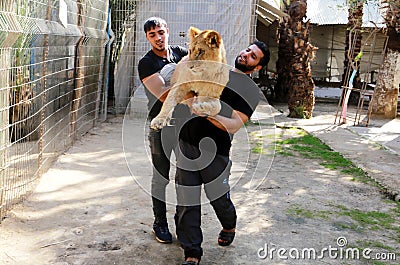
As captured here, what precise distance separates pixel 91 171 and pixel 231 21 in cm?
515

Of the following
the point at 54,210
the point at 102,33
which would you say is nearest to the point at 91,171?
the point at 54,210

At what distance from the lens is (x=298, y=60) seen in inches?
413

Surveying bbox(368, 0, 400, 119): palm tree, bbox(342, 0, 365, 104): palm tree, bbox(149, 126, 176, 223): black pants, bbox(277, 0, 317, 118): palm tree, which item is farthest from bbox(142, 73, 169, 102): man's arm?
bbox(368, 0, 400, 119): palm tree

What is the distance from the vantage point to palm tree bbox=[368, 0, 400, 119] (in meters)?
10.6

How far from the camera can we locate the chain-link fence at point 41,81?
150 inches

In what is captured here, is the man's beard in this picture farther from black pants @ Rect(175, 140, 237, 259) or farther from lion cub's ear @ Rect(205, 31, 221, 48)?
black pants @ Rect(175, 140, 237, 259)

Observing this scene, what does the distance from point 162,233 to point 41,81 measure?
7.71 feet

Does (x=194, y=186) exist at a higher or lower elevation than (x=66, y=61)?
lower

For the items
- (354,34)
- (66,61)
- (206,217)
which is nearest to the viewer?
(206,217)

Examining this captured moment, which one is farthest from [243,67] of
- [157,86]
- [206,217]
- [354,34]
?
[354,34]

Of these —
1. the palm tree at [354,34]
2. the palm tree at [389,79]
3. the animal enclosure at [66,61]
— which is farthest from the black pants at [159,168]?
the palm tree at [389,79]

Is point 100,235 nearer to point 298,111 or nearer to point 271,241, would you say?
point 271,241

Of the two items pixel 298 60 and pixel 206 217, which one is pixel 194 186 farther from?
pixel 298 60

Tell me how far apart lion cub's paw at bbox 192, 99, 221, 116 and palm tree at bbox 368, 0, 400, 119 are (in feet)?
27.5
